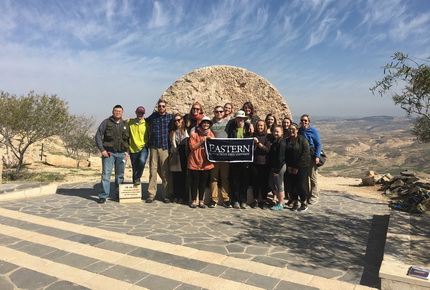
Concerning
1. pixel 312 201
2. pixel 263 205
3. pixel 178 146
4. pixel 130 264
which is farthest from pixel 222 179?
pixel 130 264

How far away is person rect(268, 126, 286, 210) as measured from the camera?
610 cm

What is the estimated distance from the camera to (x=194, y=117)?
6676mm

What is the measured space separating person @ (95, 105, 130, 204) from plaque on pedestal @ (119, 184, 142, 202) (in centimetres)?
34

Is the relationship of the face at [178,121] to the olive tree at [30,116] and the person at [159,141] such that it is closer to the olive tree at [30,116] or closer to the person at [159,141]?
the person at [159,141]

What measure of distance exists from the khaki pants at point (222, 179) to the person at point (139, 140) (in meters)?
1.59

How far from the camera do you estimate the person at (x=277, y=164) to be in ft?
20.0

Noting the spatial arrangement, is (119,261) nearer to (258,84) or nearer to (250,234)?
(250,234)

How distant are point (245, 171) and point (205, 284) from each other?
144 inches

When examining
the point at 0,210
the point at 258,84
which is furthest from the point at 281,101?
the point at 0,210

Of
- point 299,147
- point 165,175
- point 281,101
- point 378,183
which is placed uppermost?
point 281,101

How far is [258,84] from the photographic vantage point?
848 centimetres

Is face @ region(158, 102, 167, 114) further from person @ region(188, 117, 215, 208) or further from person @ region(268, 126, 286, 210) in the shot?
person @ region(268, 126, 286, 210)

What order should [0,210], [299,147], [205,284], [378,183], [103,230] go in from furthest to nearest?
1. [378,183]
2. [299,147]
3. [0,210]
4. [103,230]
5. [205,284]

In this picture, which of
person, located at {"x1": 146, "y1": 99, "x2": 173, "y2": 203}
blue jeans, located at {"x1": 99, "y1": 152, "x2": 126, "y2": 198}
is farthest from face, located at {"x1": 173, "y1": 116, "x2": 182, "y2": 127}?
blue jeans, located at {"x1": 99, "y1": 152, "x2": 126, "y2": 198}
